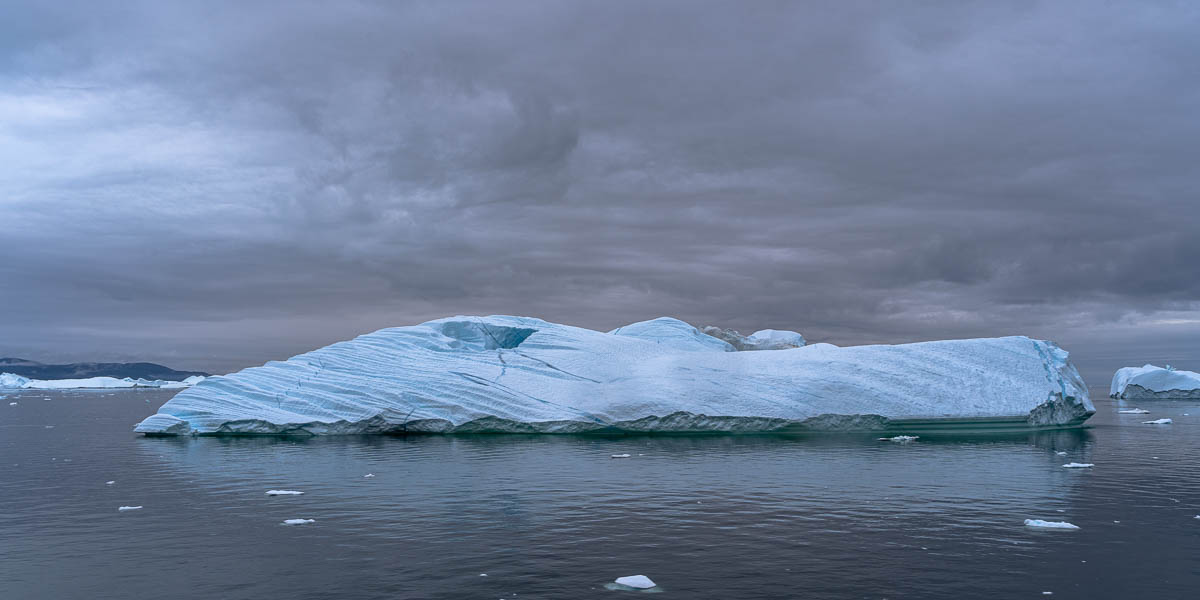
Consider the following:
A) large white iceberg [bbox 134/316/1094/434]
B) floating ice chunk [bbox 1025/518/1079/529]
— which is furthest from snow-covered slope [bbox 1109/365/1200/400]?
floating ice chunk [bbox 1025/518/1079/529]

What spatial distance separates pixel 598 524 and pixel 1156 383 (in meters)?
83.7

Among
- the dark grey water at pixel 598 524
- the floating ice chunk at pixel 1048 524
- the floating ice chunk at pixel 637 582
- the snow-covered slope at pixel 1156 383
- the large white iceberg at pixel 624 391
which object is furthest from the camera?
the snow-covered slope at pixel 1156 383

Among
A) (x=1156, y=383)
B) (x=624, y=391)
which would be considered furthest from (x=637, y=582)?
(x=1156, y=383)

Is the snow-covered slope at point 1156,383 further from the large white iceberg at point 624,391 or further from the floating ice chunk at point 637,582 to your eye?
the floating ice chunk at point 637,582

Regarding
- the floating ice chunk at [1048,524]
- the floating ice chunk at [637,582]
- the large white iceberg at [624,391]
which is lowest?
the floating ice chunk at [637,582]

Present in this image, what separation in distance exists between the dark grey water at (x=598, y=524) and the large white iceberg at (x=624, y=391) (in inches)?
197

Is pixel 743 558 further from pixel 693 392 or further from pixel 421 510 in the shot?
pixel 693 392

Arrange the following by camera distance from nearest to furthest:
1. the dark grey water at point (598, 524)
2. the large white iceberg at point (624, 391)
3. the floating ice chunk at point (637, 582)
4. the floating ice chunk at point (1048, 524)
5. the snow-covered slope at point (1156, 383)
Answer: the floating ice chunk at point (637, 582) → the dark grey water at point (598, 524) → the floating ice chunk at point (1048, 524) → the large white iceberg at point (624, 391) → the snow-covered slope at point (1156, 383)

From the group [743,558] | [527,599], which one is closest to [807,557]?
[743,558]

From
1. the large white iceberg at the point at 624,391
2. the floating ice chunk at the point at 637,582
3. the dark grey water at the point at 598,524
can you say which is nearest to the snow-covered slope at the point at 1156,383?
the large white iceberg at the point at 624,391

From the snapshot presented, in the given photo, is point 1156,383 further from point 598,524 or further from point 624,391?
point 598,524

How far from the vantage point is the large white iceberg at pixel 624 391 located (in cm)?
3297

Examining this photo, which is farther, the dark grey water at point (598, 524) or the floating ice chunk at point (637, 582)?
the dark grey water at point (598, 524)

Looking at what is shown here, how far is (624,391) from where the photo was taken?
110 feet
